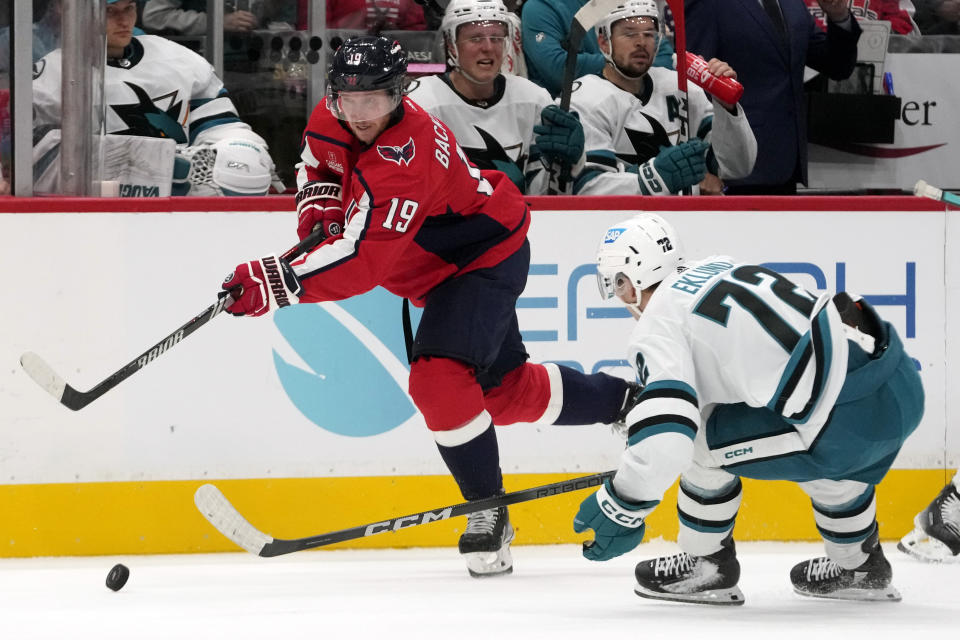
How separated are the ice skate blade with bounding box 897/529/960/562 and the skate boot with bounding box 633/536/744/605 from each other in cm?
68

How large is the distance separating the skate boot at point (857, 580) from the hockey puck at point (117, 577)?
1343 mm

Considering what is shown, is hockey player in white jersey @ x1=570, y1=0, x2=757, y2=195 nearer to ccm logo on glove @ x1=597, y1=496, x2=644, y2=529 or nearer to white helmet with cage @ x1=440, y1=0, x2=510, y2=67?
white helmet with cage @ x1=440, y1=0, x2=510, y2=67

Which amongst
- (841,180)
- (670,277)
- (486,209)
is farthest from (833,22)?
(670,277)

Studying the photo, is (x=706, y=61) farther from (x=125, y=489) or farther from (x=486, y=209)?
(x=125, y=489)

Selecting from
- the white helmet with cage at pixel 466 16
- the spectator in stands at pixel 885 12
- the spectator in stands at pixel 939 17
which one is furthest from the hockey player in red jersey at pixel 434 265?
the spectator in stands at pixel 939 17

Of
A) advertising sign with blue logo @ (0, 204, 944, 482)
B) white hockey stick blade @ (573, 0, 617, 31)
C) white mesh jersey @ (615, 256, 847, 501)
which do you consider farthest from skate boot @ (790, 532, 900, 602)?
white hockey stick blade @ (573, 0, 617, 31)

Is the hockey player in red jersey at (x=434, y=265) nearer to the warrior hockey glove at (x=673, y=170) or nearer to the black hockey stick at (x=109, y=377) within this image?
the black hockey stick at (x=109, y=377)

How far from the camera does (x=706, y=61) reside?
154 inches

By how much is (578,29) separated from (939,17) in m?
1.71

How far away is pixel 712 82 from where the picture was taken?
3783mm

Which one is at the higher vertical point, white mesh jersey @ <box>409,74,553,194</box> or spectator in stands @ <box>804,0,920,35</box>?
spectator in stands @ <box>804,0,920,35</box>

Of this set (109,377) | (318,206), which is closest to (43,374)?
(109,377)

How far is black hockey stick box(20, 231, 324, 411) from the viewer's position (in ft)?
9.18

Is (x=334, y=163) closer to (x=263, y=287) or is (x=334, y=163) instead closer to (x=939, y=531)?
(x=263, y=287)
